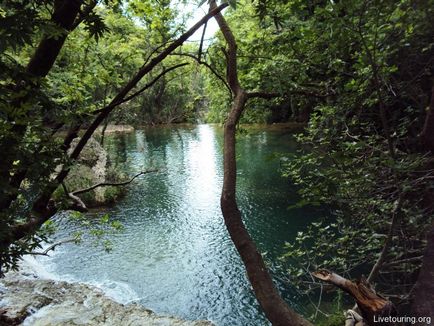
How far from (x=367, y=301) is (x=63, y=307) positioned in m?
5.99

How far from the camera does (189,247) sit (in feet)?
Answer: 32.4

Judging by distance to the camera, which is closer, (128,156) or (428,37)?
(428,37)

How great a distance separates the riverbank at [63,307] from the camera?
5.97 metres

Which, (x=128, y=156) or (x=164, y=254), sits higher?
(x=128, y=156)

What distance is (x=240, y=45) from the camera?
7.14 metres

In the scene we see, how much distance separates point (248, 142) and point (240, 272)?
1669 cm

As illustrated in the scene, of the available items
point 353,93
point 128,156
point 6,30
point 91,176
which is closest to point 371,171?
point 353,93

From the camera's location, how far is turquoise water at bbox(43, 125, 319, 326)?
23.9 ft

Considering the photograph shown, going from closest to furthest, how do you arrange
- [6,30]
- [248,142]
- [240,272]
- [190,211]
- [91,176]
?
1. [6,30]
2. [240,272]
3. [190,211]
4. [91,176]
5. [248,142]

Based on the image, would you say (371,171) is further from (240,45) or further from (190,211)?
(190,211)

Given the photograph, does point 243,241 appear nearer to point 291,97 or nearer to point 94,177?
point 291,97

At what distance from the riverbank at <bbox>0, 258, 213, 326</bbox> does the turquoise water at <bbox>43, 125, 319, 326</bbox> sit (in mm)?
570

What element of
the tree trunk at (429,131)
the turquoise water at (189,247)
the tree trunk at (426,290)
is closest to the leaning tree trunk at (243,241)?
the turquoise water at (189,247)

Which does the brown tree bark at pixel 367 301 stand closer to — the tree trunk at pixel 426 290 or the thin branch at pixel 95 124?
the tree trunk at pixel 426 290
